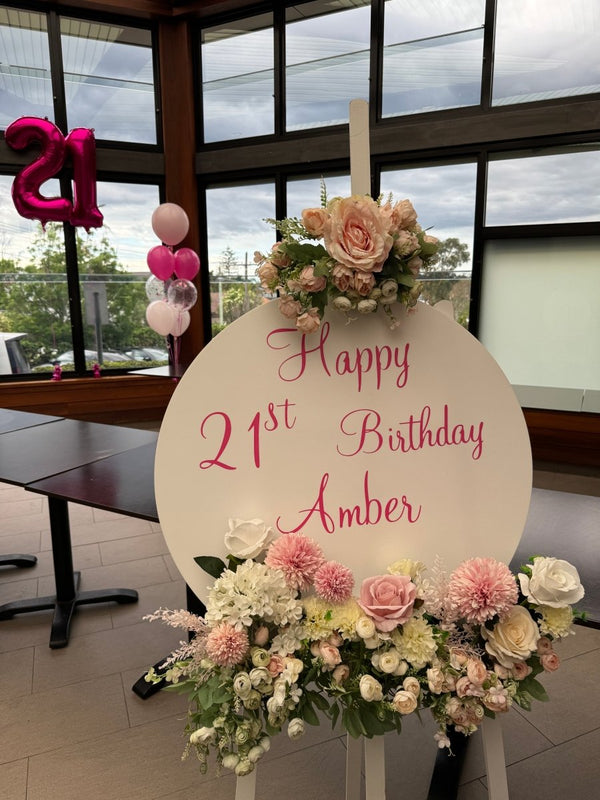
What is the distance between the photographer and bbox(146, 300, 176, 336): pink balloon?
189 inches

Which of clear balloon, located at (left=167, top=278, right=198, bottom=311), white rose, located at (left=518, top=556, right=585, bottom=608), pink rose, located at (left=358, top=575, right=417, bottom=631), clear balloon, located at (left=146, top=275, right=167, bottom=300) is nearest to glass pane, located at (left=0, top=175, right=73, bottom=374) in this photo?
clear balloon, located at (left=146, top=275, right=167, bottom=300)

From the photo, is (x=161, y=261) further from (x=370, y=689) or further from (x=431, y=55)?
(x=370, y=689)

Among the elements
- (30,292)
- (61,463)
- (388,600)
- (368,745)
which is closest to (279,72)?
(30,292)

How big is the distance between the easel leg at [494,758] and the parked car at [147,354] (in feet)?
17.2

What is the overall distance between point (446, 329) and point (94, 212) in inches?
192

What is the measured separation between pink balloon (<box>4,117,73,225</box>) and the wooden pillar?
3.53 ft

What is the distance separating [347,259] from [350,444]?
0.29 metres

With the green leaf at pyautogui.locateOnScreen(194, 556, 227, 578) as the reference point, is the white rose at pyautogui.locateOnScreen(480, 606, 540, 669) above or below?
below

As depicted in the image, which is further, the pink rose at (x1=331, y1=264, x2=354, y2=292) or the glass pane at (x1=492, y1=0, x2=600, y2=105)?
the glass pane at (x1=492, y1=0, x2=600, y2=105)

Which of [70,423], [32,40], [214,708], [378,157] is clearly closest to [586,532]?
[214,708]

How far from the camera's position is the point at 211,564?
0.86 meters

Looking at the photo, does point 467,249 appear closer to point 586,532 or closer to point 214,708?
point 586,532

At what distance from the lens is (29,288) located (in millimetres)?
5199

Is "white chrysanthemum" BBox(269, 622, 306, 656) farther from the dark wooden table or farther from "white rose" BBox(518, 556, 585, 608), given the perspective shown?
the dark wooden table
